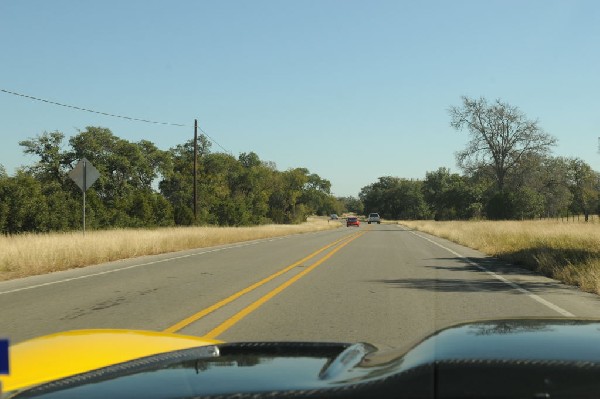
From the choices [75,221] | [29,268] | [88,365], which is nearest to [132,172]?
[75,221]

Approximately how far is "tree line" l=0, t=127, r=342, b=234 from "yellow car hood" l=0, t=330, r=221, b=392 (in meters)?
31.4

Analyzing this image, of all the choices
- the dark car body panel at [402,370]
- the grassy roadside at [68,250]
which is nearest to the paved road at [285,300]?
the grassy roadside at [68,250]

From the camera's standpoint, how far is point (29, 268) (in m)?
15.8

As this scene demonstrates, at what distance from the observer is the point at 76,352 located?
11.1 ft

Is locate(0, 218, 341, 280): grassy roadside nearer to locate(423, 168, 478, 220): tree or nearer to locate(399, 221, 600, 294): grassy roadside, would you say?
→ locate(399, 221, 600, 294): grassy roadside

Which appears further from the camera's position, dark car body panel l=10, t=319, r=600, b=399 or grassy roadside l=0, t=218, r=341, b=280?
grassy roadside l=0, t=218, r=341, b=280

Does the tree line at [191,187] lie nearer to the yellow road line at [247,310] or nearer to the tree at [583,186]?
the tree at [583,186]

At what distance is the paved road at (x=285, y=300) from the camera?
7789mm

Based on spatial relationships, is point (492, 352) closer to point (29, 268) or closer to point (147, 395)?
point (147, 395)

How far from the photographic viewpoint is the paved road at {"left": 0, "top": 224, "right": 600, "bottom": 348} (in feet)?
25.6

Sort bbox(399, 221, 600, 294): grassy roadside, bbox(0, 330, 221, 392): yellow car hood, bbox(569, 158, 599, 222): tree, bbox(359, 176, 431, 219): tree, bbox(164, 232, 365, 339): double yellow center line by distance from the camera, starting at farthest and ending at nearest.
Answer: bbox(359, 176, 431, 219): tree < bbox(569, 158, 599, 222): tree < bbox(399, 221, 600, 294): grassy roadside < bbox(164, 232, 365, 339): double yellow center line < bbox(0, 330, 221, 392): yellow car hood

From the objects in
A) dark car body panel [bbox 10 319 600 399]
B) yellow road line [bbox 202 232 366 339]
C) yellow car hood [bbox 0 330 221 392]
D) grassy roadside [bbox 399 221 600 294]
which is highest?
dark car body panel [bbox 10 319 600 399]

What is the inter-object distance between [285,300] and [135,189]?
62.8 m

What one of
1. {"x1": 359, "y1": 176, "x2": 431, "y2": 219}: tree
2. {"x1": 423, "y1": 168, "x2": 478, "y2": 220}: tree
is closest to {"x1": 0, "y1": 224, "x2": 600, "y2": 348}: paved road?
{"x1": 423, "y1": 168, "x2": 478, "y2": 220}: tree
